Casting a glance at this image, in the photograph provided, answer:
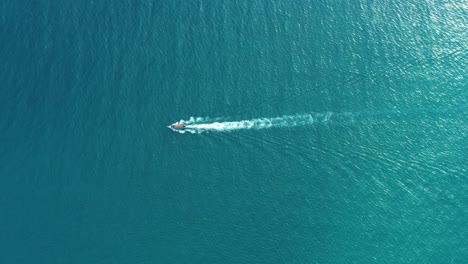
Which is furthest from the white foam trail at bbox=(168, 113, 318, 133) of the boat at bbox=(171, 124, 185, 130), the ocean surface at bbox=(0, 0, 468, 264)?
the boat at bbox=(171, 124, 185, 130)

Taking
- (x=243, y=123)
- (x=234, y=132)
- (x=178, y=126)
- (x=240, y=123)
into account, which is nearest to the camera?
(x=178, y=126)

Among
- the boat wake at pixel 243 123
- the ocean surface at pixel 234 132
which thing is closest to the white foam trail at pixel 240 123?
the boat wake at pixel 243 123

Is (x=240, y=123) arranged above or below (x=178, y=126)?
below

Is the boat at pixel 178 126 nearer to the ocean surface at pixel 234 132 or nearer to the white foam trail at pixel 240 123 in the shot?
the white foam trail at pixel 240 123

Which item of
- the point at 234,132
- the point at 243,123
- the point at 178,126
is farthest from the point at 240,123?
the point at 178,126

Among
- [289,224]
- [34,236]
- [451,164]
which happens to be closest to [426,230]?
[451,164]

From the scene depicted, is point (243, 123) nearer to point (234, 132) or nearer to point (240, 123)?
point (240, 123)
